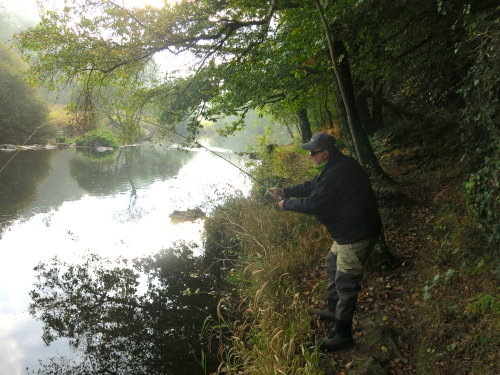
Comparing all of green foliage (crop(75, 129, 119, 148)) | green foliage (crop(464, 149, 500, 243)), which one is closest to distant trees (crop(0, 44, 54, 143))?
green foliage (crop(75, 129, 119, 148))

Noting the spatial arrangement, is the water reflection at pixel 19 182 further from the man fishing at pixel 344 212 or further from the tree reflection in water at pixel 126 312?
the man fishing at pixel 344 212

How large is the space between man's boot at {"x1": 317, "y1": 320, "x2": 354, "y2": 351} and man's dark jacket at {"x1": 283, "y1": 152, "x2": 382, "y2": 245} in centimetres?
91

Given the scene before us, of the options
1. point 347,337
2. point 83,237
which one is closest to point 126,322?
point 347,337

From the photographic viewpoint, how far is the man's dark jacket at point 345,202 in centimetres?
323

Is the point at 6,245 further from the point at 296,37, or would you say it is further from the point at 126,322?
the point at 296,37

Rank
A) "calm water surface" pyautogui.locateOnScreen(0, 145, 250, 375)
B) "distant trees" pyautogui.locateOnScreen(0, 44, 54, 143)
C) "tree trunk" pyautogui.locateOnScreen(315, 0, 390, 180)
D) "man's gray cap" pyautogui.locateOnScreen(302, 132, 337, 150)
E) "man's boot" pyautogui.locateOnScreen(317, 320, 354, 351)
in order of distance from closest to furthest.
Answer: "man's gray cap" pyautogui.locateOnScreen(302, 132, 337, 150)
"man's boot" pyautogui.locateOnScreen(317, 320, 354, 351)
"tree trunk" pyautogui.locateOnScreen(315, 0, 390, 180)
"calm water surface" pyautogui.locateOnScreen(0, 145, 250, 375)
"distant trees" pyautogui.locateOnScreen(0, 44, 54, 143)

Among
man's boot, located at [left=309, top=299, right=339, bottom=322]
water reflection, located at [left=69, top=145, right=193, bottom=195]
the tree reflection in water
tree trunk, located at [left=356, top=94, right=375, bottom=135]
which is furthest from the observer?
water reflection, located at [left=69, top=145, right=193, bottom=195]

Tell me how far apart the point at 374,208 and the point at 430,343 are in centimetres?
150

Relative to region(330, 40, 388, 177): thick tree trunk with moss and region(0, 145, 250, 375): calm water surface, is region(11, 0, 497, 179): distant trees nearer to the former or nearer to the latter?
region(330, 40, 388, 177): thick tree trunk with moss

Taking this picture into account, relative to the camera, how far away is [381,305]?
13.5 ft

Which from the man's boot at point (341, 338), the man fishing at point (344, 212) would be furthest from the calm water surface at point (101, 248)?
the man fishing at point (344, 212)

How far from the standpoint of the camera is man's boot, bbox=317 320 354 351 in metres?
3.47

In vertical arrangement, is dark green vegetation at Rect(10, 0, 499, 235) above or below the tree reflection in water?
above

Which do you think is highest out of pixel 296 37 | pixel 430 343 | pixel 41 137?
pixel 41 137
